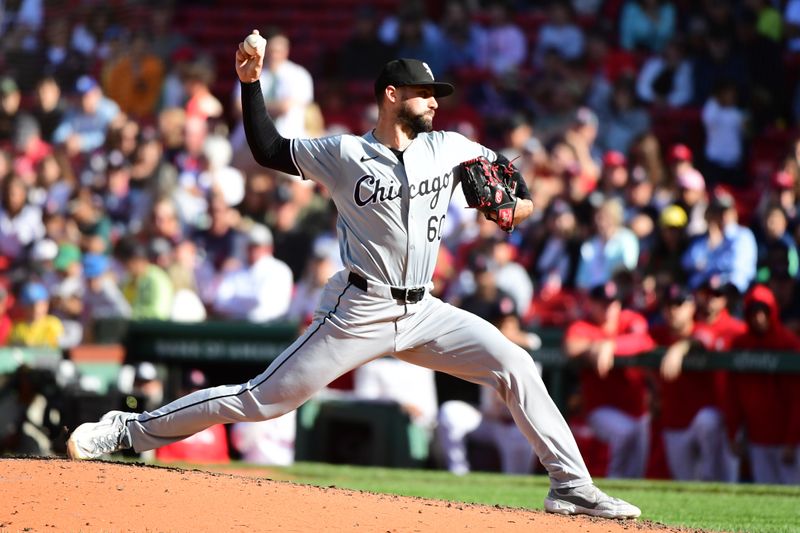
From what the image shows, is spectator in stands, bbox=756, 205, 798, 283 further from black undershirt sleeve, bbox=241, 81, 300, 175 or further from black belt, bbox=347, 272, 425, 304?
black undershirt sleeve, bbox=241, 81, 300, 175

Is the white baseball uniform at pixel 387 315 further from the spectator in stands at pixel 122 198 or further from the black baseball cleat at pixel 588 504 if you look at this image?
the spectator in stands at pixel 122 198

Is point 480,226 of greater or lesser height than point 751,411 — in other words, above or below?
above

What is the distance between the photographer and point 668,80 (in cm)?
1399

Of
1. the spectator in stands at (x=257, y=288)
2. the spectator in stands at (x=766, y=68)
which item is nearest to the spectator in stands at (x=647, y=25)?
the spectator in stands at (x=766, y=68)

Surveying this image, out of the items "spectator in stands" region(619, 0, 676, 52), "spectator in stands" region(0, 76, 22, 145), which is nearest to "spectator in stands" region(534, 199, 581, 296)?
"spectator in stands" region(619, 0, 676, 52)

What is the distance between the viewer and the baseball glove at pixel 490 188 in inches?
226

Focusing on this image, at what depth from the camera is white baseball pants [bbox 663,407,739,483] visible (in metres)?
9.74

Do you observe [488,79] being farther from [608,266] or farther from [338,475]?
[338,475]

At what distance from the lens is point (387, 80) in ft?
19.1

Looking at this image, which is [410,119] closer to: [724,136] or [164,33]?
[724,136]

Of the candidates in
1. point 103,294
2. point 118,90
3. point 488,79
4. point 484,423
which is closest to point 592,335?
point 484,423

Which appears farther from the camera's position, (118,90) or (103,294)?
(118,90)

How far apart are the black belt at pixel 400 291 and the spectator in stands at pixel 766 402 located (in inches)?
177

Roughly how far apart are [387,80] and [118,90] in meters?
12.3
